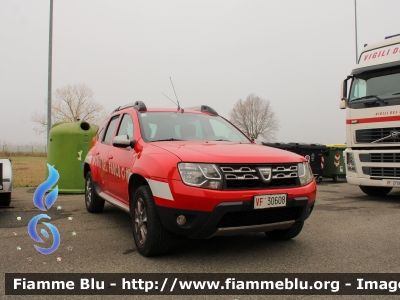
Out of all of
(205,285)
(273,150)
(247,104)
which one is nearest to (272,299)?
(205,285)

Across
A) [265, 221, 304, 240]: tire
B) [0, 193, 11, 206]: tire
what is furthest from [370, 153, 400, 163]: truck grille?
[0, 193, 11, 206]: tire

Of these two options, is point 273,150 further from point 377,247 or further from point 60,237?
point 60,237

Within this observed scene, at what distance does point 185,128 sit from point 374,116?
4803 millimetres

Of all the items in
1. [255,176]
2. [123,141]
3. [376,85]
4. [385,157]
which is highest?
[376,85]

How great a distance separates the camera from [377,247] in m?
4.23

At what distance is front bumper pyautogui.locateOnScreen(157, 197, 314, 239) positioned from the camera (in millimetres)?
3375

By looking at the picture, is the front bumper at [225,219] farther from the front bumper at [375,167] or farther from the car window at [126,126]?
the front bumper at [375,167]

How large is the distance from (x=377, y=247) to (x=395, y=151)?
13.0 feet

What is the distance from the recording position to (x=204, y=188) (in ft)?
11.1

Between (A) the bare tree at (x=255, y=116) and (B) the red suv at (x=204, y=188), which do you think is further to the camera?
(A) the bare tree at (x=255, y=116)

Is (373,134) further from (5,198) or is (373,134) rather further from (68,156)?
(5,198)

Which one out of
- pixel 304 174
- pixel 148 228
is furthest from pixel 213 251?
pixel 304 174

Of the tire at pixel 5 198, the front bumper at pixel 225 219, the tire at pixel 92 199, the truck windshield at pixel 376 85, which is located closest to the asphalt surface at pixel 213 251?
the tire at pixel 92 199

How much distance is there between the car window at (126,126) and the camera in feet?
15.7
